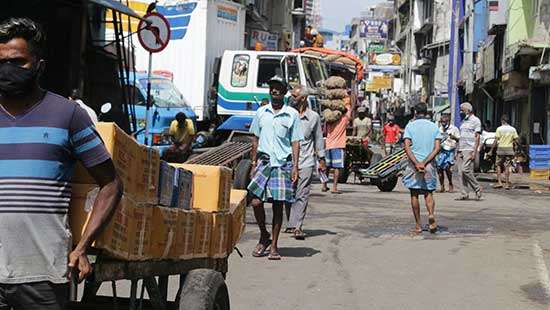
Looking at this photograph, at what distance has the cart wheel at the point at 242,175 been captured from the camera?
1385 cm

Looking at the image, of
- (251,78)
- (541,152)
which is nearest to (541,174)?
(541,152)

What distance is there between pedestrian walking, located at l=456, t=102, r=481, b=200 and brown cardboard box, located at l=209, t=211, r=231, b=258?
43.6 feet

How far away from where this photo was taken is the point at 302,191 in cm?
1230

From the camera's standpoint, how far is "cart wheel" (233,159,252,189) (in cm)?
1385

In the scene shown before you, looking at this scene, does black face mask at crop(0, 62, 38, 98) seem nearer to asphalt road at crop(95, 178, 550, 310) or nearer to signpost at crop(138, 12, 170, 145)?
asphalt road at crop(95, 178, 550, 310)

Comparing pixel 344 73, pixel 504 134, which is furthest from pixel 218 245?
pixel 344 73

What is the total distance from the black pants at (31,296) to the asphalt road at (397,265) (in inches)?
161

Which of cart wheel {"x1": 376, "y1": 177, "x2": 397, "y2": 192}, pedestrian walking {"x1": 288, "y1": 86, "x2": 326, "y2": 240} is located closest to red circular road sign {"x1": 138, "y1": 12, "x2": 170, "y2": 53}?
pedestrian walking {"x1": 288, "y1": 86, "x2": 326, "y2": 240}

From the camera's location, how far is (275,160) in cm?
1066

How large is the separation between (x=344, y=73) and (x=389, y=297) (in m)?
19.4

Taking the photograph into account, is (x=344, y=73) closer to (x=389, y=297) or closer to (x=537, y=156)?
(x=537, y=156)

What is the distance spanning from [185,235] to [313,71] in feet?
54.4

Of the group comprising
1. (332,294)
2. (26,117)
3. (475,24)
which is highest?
(475,24)

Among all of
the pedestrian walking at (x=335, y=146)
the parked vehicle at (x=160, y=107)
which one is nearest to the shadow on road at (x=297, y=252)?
the parked vehicle at (x=160, y=107)
